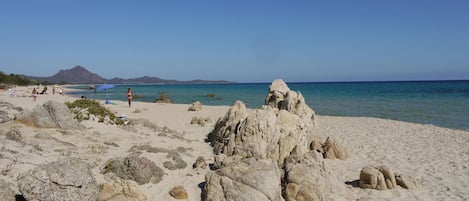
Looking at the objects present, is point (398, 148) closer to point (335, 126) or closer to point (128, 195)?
point (335, 126)

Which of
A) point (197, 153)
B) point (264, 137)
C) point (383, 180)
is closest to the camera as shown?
point (383, 180)

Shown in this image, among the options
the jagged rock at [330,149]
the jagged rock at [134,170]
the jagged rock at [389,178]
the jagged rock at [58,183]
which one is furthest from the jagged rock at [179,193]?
the jagged rock at [330,149]

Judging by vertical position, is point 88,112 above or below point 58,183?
above

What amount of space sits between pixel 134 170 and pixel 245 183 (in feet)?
10.0

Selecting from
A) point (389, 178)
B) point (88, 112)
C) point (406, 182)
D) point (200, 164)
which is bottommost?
point (406, 182)

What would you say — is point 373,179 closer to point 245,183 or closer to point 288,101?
point 245,183

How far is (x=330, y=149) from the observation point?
12.8 meters

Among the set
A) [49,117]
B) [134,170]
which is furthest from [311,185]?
[49,117]

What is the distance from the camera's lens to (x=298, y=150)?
10.2 metres

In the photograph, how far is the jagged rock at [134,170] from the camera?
8.53 m

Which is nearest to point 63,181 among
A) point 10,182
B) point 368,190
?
point 10,182

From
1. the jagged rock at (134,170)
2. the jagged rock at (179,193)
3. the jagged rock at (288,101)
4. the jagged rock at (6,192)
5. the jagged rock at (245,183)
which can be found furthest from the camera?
the jagged rock at (288,101)

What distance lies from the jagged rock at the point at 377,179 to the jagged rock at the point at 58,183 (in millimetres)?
6952

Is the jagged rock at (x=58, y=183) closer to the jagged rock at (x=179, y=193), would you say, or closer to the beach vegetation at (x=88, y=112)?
the jagged rock at (x=179, y=193)
